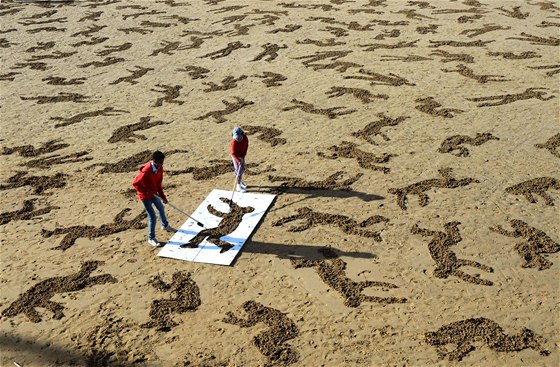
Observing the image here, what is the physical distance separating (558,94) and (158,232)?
11356 mm

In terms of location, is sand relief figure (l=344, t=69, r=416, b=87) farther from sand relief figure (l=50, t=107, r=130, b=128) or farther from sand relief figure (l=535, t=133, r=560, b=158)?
sand relief figure (l=50, t=107, r=130, b=128)

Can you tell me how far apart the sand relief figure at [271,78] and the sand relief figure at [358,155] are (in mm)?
4837

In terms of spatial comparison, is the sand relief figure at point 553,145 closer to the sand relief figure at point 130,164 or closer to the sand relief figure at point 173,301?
the sand relief figure at point 130,164

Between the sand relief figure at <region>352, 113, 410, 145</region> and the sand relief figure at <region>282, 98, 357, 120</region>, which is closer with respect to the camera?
the sand relief figure at <region>352, 113, 410, 145</region>

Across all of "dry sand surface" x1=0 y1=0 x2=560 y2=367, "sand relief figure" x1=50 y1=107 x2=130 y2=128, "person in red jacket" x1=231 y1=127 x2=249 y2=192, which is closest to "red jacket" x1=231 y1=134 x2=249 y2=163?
"person in red jacket" x1=231 y1=127 x2=249 y2=192

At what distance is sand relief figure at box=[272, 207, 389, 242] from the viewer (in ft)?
32.6

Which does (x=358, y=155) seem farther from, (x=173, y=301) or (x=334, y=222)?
(x=173, y=301)

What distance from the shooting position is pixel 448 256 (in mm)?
9117

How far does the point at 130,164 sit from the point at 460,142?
7.43 m

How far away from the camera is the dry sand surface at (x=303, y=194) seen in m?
7.74

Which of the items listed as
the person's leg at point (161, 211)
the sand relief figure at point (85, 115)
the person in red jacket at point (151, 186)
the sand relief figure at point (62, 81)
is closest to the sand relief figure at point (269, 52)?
the sand relief figure at point (85, 115)

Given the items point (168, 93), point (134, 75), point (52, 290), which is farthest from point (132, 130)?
point (52, 290)

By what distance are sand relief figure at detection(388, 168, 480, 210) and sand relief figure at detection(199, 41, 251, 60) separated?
11.1 meters

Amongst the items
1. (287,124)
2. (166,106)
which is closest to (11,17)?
(166,106)
